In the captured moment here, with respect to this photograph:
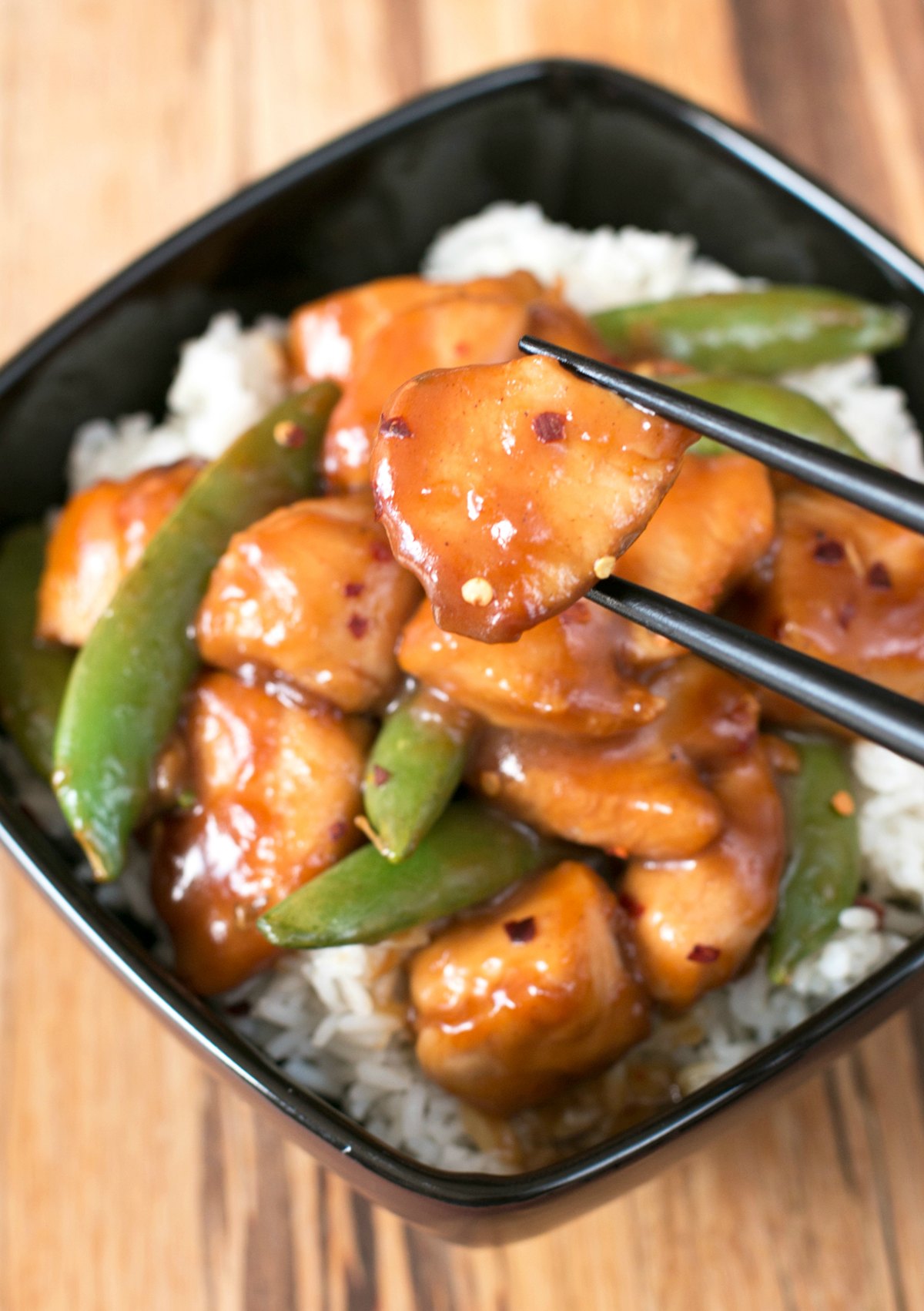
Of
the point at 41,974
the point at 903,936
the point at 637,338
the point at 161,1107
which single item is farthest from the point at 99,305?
the point at 903,936

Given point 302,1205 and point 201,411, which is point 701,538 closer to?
point 201,411

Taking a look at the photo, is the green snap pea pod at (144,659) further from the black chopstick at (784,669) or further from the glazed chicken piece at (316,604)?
the black chopstick at (784,669)

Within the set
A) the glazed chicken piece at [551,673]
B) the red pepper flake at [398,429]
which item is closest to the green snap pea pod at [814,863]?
the glazed chicken piece at [551,673]

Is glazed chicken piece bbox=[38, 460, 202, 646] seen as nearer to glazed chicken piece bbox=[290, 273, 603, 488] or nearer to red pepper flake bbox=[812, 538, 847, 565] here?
glazed chicken piece bbox=[290, 273, 603, 488]

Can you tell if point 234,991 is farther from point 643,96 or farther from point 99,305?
point 643,96

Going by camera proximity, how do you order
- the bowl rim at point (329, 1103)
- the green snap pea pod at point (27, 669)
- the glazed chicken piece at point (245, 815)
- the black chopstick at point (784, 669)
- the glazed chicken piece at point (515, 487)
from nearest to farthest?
the black chopstick at point (784, 669) < the glazed chicken piece at point (515, 487) < the bowl rim at point (329, 1103) < the glazed chicken piece at point (245, 815) < the green snap pea pod at point (27, 669)

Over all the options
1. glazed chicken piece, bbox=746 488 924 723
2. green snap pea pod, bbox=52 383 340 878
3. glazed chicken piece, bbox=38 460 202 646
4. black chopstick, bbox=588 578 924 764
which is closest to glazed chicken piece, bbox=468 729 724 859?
glazed chicken piece, bbox=746 488 924 723
